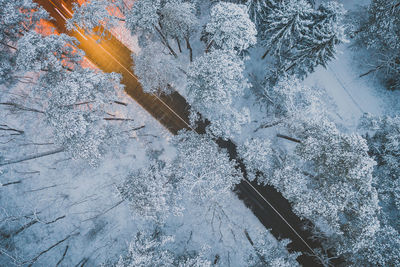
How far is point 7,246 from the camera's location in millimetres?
20297

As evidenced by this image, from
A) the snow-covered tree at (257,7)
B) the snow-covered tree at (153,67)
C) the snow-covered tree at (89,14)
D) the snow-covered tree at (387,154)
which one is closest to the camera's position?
the snow-covered tree at (387,154)

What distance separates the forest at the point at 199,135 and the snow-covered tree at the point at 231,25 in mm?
103

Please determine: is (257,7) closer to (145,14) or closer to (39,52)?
(145,14)

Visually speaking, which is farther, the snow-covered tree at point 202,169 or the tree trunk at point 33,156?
the tree trunk at point 33,156

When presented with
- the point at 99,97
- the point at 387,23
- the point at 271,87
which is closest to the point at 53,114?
the point at 99,97

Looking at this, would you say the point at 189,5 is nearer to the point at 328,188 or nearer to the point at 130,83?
the point at 130,83

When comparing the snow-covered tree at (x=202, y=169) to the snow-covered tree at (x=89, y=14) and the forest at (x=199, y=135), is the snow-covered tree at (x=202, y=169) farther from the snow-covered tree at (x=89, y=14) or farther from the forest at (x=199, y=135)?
the snow-covered tree at (x=89, y=14)

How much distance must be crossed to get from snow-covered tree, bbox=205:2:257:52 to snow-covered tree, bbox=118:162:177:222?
1163 centimetres

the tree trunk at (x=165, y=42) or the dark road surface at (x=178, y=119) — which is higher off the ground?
the tree trunk at (x=165, y=42)

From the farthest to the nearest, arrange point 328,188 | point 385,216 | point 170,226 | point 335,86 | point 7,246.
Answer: point 335,86 → point 170,226 → point 7,246 → point 385,216 → point 328,188

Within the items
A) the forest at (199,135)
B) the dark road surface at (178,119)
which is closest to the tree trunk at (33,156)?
the forest at (199,135)

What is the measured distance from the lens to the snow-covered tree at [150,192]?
637 inches

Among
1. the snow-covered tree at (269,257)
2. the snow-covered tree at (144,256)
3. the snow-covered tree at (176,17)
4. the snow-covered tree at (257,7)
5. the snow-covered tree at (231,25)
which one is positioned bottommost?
the snow-covered tree at (144,256)

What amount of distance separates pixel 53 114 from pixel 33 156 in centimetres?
1026
